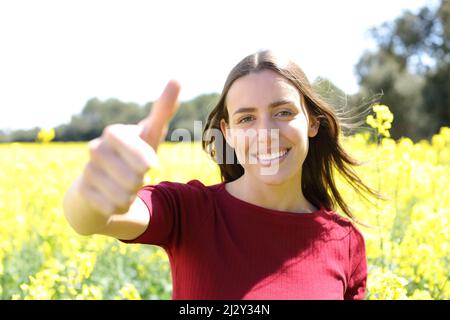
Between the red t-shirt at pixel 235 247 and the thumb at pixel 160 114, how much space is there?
1.62 feet

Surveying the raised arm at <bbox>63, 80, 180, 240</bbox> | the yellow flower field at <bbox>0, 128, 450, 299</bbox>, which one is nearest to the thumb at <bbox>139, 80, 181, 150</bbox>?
the raised arm at <bbox>63, 80, 180, 240</bbox>

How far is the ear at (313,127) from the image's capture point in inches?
78.5

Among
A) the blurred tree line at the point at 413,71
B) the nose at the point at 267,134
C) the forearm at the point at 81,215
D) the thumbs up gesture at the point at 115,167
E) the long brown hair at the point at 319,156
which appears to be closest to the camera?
the thumbs up gesture at the point at 115,167

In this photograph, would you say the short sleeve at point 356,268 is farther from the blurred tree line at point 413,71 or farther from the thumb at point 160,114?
the blurred tree line at point 413,71

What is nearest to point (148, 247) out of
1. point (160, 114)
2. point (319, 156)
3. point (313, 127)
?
point (319, 156)

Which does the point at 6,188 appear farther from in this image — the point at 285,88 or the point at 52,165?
the point at 285,88

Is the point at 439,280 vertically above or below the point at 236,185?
below

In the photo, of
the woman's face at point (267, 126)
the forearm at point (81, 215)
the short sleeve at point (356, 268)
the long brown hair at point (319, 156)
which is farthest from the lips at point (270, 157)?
the forearm at point (81, 215)

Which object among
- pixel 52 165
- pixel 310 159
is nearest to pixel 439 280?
pixel 310 159

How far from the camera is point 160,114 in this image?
1.01 meters

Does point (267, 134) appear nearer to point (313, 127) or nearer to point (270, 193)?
point (270, 193)

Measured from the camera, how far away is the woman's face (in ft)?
5.51
